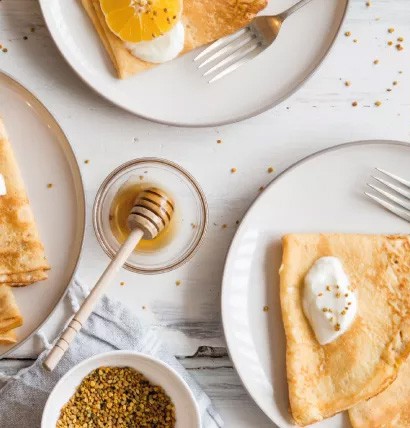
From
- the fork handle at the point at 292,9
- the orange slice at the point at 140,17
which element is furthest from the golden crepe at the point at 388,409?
the orange slice at the point at 140,17

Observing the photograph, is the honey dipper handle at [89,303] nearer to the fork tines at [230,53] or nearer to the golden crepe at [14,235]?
the golden crepe at [14,235]

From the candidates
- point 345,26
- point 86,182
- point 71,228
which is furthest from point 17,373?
point 345,26

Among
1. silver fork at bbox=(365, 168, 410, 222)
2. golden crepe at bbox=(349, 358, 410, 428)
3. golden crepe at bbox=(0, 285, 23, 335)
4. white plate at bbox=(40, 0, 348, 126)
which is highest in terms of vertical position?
white plate at bbox=(40, 0, 348, 126)

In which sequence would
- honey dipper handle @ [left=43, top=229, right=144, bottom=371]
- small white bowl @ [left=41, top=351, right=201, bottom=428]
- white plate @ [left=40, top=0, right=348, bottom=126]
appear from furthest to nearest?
white plate @ [left=40, top=0, right=348, bottom=126] → small white bowl @ [left=41, top=351, right=201, bottom=428] → honey dipper handle @ [left=43, top=229, right=144, bottom=371]

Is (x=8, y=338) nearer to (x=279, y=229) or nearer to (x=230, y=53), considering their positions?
(x=279, y=229)

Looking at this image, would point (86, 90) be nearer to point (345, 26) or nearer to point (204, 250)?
point (204, 250)

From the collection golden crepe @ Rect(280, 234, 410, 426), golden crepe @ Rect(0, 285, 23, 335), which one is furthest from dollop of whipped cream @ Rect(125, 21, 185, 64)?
golden crepe @ Rect(0, 285, 23, 335)

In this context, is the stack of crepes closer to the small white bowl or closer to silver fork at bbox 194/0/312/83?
the small white bowl
